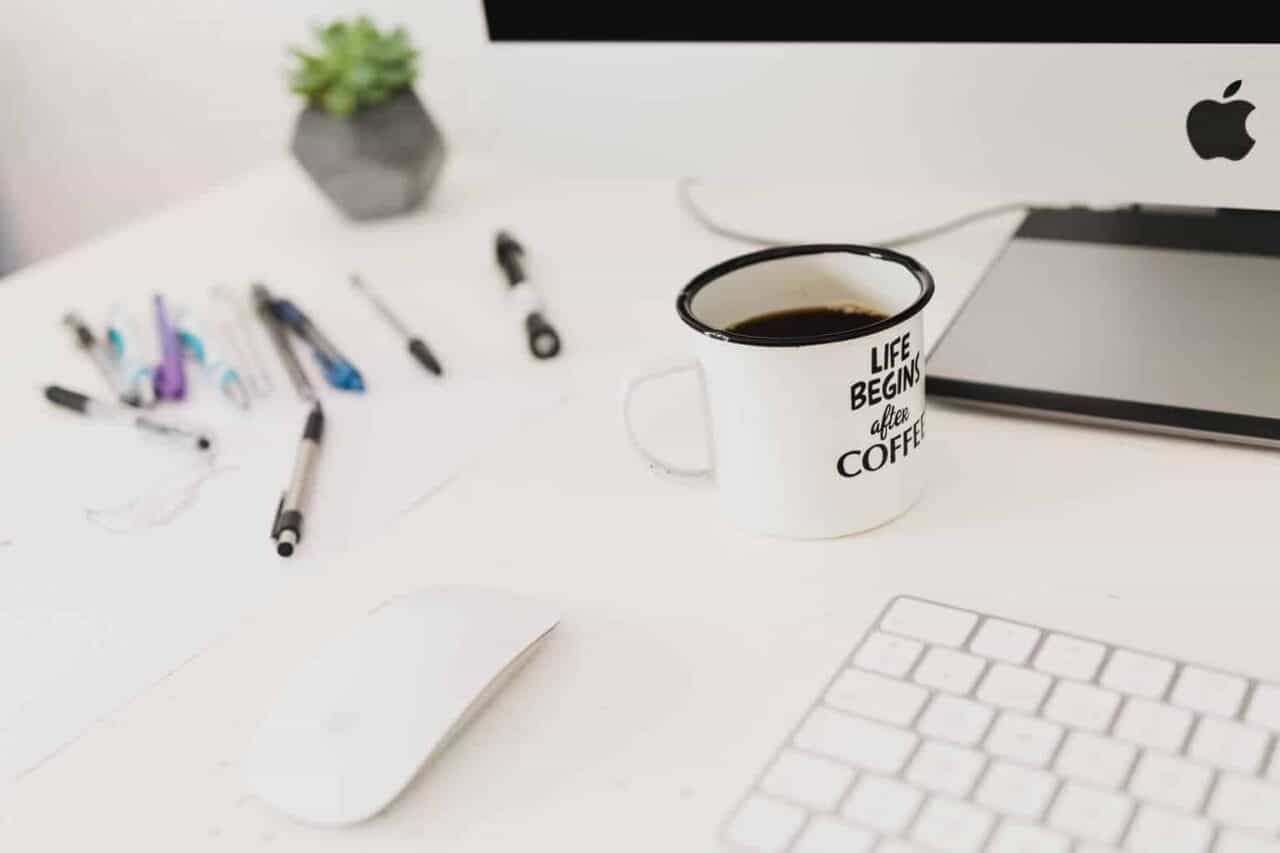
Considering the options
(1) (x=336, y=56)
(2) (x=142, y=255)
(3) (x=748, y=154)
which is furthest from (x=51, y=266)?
(3) (x=748, y=154)

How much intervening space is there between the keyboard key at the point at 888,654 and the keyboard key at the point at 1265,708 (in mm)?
97

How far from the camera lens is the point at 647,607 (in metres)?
0.47

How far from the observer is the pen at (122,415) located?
63 cm

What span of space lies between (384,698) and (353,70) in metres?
0.56

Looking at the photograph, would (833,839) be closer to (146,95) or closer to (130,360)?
(130,360)

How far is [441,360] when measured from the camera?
685 mm

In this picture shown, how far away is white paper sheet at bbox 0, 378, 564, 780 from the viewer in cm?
48

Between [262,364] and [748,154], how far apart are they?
290 millimetres

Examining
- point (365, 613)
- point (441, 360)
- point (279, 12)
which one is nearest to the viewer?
point (365, 613)

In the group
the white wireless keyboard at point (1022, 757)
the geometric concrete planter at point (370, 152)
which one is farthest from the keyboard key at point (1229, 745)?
the geometric concrete planter at point (370, 152)

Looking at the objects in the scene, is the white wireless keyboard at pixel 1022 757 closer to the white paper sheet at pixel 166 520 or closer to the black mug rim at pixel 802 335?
the black mug rim at pixel 802 335

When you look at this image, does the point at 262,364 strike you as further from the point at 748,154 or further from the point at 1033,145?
the point at 1033,145

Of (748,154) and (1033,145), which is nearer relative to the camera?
(1033,145)

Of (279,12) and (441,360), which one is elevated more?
(279,12)
